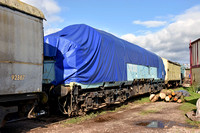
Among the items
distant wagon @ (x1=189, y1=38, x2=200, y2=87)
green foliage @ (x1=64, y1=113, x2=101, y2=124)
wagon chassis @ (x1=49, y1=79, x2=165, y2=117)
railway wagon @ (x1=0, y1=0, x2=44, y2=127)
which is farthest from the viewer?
distant wagon @ (x1=189, y1=38, x2=200, y2=87)

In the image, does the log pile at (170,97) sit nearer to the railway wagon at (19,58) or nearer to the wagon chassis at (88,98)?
the wagon chassis at (88,98)

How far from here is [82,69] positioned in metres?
7.67

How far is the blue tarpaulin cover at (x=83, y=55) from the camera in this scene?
7516mm

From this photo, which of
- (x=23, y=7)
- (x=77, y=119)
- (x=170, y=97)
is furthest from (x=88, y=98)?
(x=170, y=97)

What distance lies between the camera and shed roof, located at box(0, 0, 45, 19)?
5.00m

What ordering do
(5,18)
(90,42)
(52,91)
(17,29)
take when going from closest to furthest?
(5,18), (17,29), (52,91), (90,42)

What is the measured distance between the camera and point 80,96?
775 centimetres

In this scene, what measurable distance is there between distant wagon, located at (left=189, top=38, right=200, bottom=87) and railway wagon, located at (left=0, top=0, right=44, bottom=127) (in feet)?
47.6

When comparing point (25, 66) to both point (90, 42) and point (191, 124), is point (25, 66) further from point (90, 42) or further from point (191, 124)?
point (191, 124)

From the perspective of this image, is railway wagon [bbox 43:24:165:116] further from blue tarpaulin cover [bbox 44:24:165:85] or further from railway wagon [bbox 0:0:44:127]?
railway wagon [bbox 0:0:44:127]

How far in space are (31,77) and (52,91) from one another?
2.05 metres

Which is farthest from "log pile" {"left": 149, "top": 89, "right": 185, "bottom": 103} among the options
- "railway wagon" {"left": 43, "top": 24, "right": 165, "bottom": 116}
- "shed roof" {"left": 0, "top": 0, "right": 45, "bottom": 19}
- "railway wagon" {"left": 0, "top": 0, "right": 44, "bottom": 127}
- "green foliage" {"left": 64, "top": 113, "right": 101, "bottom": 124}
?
"shed roof" {"left": 0, "top": 0, "right": 45, "bottom": 19}

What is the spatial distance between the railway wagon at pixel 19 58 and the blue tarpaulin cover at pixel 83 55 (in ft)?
5.65

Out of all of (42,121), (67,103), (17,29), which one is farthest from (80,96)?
(17,29)
